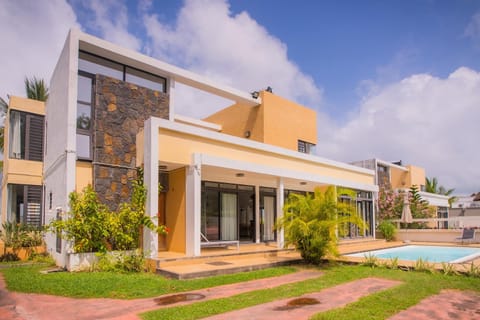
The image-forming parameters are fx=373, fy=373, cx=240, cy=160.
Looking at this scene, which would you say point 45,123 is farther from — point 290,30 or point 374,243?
point 374,243

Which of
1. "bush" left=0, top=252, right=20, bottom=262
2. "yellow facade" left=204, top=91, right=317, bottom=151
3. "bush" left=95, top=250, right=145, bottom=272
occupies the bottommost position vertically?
"bush" left=0, top=252, right=20, bottom=262

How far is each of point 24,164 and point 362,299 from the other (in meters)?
15.5

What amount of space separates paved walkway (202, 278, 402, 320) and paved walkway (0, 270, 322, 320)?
1305mm

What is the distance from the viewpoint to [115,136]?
12.7 meters

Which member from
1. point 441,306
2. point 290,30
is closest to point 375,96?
point 290,30

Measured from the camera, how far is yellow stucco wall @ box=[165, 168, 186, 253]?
1246cm

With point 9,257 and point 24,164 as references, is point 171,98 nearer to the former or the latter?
point 24,164

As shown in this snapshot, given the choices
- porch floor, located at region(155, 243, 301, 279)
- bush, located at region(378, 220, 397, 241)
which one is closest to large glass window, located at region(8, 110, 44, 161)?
porch floor, located at region(155, 243, 301, 279)

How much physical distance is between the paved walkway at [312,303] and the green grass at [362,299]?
24cm

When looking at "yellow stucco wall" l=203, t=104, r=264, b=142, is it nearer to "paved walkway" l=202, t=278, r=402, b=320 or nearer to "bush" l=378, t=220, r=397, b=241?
"bush" l=378, t=220, r=397, b=241

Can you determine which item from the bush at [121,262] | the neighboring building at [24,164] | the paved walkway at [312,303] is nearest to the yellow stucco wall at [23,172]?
the neighboring building at [24,164]

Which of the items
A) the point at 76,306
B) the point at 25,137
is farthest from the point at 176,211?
the point at 25,137

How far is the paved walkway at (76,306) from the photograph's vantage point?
22.0 feet

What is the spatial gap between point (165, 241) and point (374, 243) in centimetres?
1213
